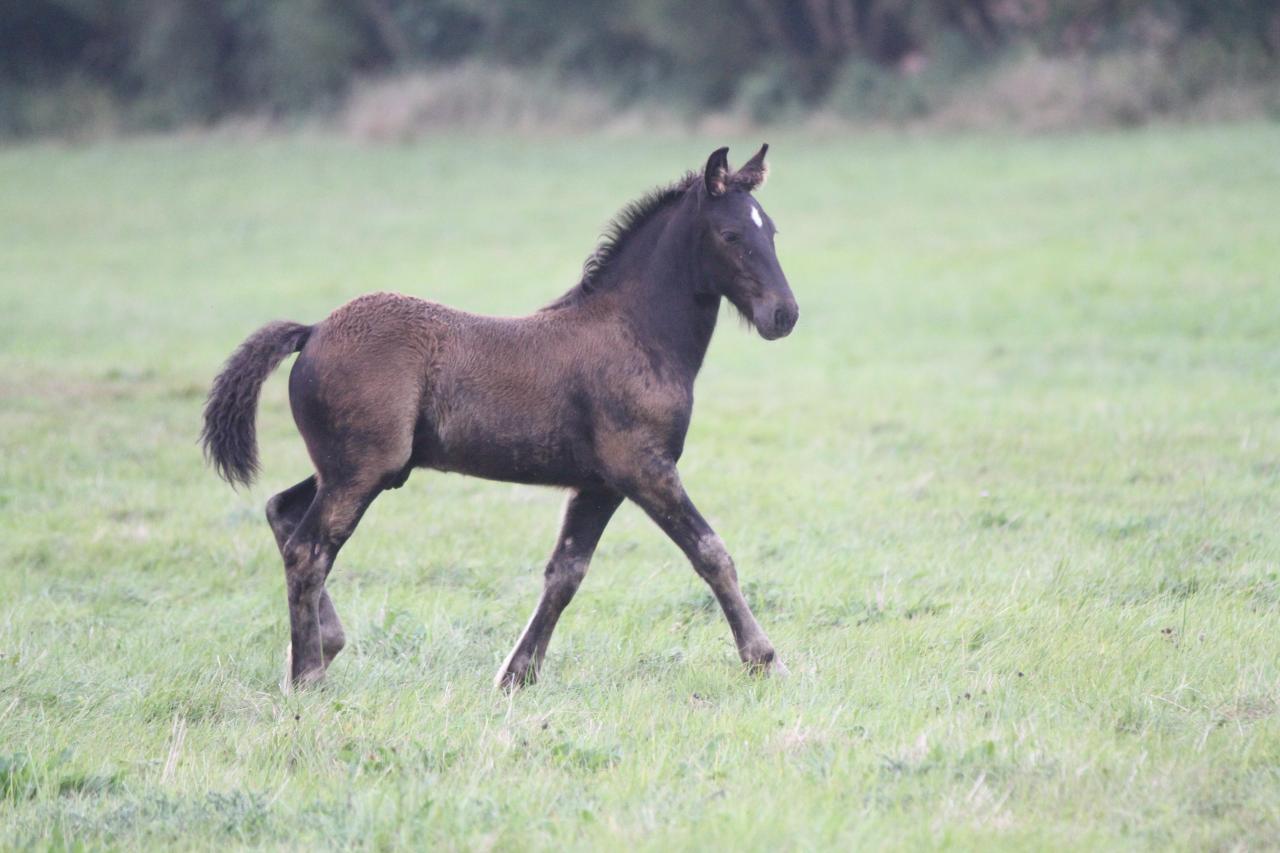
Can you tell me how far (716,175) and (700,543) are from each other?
157 centimetres

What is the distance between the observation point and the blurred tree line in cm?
3653

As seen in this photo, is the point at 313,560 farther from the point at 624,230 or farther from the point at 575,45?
the point at 575,45

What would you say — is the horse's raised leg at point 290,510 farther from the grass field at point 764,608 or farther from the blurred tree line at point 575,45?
the blurred tree line at point 575,45

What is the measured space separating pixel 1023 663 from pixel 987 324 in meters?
11.3

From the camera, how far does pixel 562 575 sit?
6184 millimetres

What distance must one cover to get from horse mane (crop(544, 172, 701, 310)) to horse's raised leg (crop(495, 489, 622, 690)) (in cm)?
91

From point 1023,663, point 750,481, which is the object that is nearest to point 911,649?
point 1023,663

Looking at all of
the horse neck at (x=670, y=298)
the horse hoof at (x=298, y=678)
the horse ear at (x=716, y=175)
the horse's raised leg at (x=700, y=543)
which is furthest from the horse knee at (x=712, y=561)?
the horse hoof at (x=298, y=678)

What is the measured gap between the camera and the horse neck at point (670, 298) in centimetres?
624

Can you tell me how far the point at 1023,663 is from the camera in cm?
585

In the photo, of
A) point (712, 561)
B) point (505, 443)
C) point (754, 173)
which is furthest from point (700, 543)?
point (754, 173)

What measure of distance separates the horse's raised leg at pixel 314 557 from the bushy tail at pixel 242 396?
418 millimetres

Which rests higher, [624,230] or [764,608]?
[624,230]

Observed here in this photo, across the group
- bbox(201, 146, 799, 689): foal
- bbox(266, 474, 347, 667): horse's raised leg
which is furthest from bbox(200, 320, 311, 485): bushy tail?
bbox(266, 474, 347, 667): horse's raised leg
